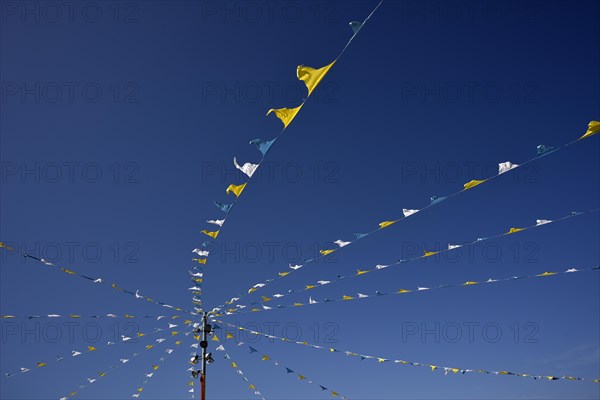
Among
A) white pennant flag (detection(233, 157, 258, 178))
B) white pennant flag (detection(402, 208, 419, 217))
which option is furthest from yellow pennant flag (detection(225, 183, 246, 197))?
white pennant flag (detection(402, 208, 419, 217))

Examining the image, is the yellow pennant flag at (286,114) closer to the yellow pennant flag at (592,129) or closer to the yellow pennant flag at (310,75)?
the yellow pennant flag at (310,75)

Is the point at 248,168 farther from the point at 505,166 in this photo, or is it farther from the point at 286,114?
the point at 505,166

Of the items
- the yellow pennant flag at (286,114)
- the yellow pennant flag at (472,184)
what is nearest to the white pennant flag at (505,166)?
the yellow pennant flag at (472,184)

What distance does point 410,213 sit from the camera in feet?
21.2

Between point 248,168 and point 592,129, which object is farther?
point 248,168

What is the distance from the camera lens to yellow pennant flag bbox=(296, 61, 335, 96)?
4.00 m

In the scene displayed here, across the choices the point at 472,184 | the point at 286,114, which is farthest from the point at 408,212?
the point at 286,114

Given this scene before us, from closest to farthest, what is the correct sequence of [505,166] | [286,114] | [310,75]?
[310,75]
[286,114]
[505,166]

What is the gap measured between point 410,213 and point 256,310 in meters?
7.22

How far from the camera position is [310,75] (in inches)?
159

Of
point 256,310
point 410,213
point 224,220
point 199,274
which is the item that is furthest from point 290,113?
point 256,310

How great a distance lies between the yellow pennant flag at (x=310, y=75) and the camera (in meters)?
4.00

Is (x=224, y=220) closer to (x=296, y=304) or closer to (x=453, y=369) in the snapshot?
(x=296, y=304)

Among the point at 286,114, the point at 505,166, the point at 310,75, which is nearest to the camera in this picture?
the point at 310,75
